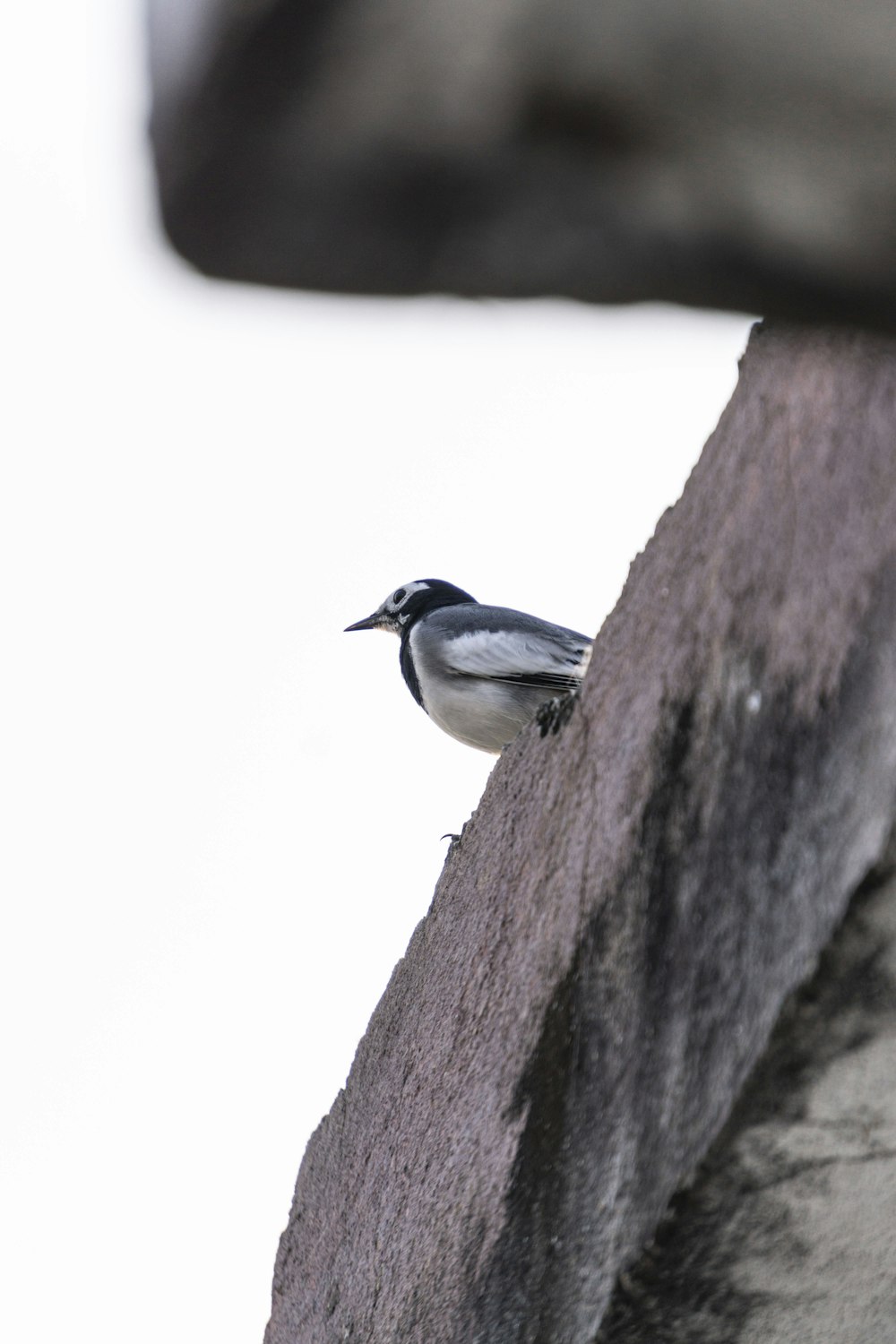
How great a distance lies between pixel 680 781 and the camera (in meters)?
2.40

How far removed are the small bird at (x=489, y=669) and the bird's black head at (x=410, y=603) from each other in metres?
1.15

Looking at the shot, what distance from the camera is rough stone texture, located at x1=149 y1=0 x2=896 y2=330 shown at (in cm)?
106

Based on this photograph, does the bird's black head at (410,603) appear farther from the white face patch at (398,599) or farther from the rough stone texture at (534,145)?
the rough stone texture at (534,145)

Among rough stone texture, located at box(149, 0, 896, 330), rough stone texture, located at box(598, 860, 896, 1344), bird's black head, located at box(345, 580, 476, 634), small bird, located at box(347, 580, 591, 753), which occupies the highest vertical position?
bird's black head, located at box(345, 580, 476, 634)

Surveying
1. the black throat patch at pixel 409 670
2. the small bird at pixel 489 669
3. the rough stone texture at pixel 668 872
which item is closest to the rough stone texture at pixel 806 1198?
the rough stone texture at pixel 668 872

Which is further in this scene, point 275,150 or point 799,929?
point 799,929

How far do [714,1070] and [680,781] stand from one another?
0.44 m

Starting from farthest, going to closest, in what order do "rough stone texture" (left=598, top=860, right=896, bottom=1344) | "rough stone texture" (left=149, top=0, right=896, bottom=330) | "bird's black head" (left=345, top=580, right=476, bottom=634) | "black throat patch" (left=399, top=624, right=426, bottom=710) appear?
"bird's black head" (left=345, top=580, right=476, bottom=634) → "black throat patch" (left=399, top=624, right=426, bottom=710) → "rough stone texture" (left=598, top=860, right=896, bottom=1344) → "rough stone texture" (left=149, top=0, right=896, bottom=330)

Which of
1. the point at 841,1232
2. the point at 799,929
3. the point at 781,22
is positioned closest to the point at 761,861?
the point at 799,929

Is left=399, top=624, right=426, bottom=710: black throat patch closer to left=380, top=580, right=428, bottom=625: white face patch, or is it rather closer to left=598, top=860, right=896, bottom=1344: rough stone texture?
left=380, top=580, right=428, bottom=625: white face patch

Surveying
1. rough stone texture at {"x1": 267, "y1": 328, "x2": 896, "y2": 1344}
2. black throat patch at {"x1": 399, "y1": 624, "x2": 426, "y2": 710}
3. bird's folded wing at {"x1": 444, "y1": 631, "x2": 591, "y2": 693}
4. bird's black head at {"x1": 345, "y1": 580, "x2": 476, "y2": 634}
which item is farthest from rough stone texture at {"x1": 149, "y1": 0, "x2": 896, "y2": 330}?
bird's black head at {"x1": 345, "y1": 580, "x2": 476, "y2": 634}

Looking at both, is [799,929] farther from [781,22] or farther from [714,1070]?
[781,22]

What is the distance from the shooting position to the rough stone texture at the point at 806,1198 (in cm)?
196

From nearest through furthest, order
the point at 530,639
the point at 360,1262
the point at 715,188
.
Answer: the point at 715,188 → the point at 360,1262 → the point at 530,639
